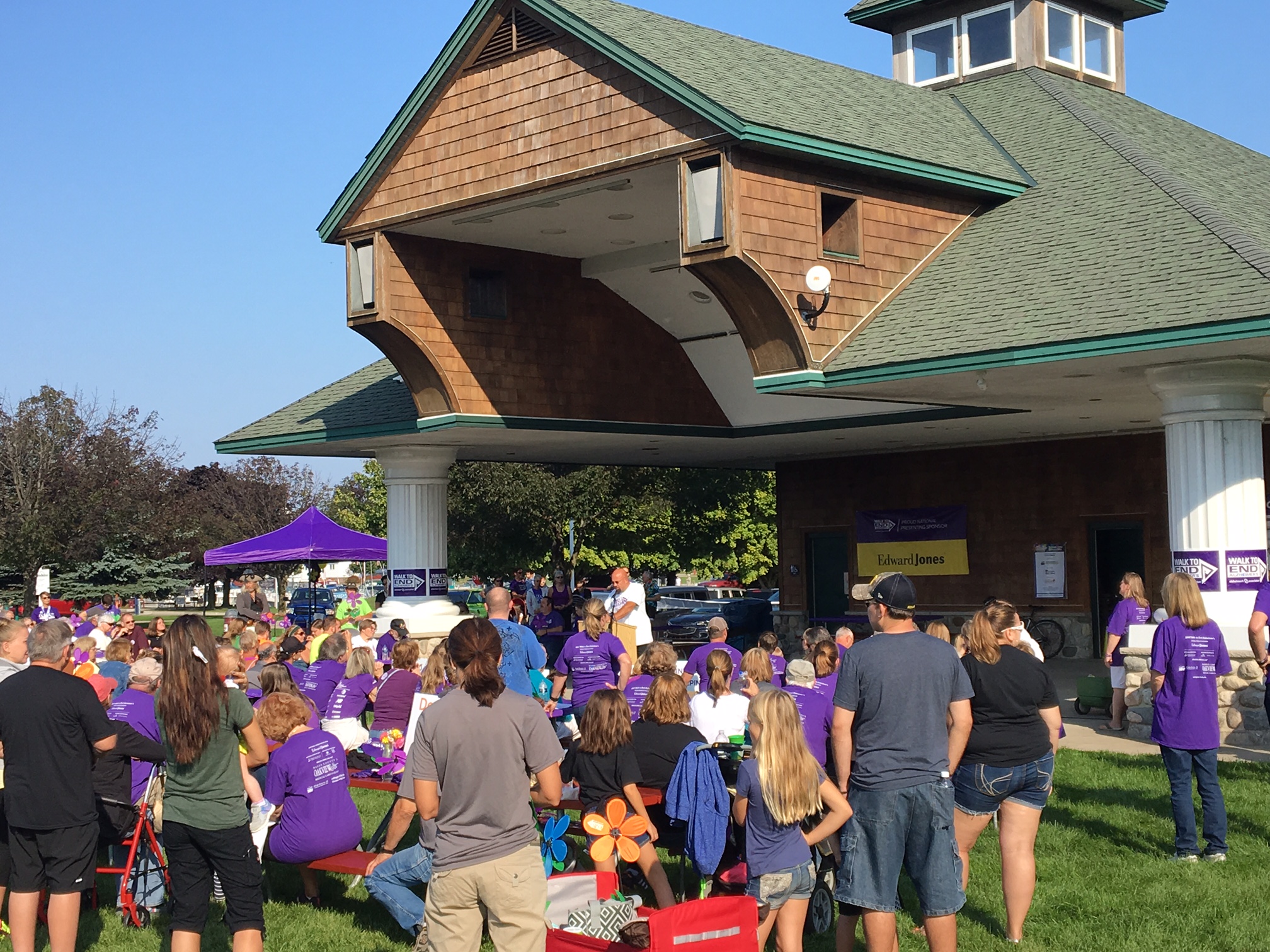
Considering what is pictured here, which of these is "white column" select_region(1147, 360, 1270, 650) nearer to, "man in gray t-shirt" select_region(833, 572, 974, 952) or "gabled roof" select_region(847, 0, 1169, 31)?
"man in gray t-shirt" select_region(833, 572, 974, 952)

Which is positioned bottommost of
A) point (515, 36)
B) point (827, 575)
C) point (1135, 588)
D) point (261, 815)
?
point (261, 815)

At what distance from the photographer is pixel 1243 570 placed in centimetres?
1361

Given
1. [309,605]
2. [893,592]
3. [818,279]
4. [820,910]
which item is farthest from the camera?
[309,605]

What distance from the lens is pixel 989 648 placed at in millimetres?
7164

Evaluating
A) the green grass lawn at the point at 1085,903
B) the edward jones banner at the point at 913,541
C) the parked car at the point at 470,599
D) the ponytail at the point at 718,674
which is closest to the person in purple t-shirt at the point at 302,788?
the green grass lawn at the point at 1085,903

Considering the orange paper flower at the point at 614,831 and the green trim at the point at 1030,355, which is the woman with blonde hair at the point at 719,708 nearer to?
the orange paper flower at the point at 614,831

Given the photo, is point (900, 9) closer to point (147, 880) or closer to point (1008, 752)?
point (1008, 752)

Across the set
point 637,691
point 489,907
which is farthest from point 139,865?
point 489,907

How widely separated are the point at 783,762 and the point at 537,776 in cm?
129

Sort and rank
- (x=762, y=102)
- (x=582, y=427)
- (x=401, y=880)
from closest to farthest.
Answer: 1. (x=401, y=880)
2. (x=762, y=102)
3. (x=582, y=427)

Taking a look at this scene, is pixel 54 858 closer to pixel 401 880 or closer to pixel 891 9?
pixel 401 880

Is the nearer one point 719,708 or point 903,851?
point 903,851

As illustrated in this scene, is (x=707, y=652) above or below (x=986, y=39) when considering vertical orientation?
below

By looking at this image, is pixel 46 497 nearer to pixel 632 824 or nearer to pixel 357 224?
pixel 357 224
